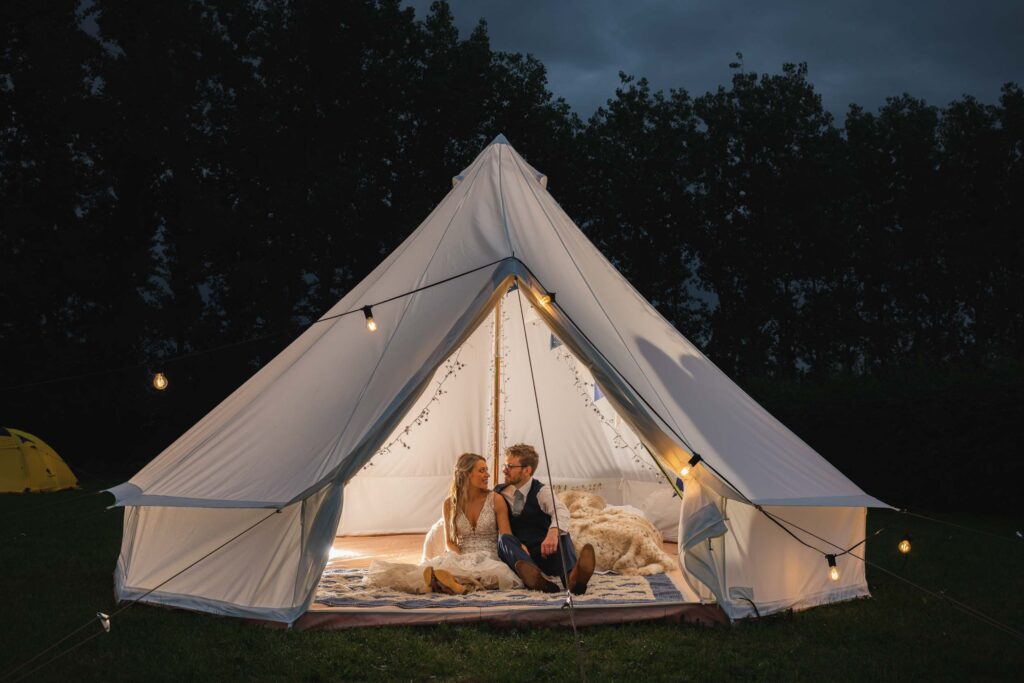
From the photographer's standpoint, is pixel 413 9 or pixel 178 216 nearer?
pixel 178 216

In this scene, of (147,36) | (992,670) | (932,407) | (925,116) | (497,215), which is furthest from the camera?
(925,116)

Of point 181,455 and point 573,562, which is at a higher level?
point 181,455

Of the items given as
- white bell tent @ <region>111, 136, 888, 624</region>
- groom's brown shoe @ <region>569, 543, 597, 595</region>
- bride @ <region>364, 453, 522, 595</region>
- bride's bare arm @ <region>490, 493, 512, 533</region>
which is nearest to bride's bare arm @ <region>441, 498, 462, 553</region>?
bride @ <region>364, 453, 522, 595</region>

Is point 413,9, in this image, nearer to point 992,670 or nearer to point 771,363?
point 771,363

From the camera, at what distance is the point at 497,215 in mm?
6129

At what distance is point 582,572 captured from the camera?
5.19m

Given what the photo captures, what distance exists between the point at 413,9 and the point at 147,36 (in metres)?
5.36

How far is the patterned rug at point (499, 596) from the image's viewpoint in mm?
4992

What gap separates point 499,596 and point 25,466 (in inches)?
359

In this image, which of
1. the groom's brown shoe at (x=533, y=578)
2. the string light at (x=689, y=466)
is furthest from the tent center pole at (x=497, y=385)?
the string light at (x=689, y=466)

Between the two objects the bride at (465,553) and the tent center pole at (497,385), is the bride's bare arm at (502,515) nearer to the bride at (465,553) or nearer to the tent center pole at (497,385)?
the bride at (465,553)

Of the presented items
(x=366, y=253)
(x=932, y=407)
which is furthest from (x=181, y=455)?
(x=366, y=253)

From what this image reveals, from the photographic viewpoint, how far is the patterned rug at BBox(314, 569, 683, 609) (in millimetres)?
4992

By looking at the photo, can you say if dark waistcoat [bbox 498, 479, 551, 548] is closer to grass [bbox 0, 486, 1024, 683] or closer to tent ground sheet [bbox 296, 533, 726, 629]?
tent ground sheet [bbox 296, 533, 726, 629]
